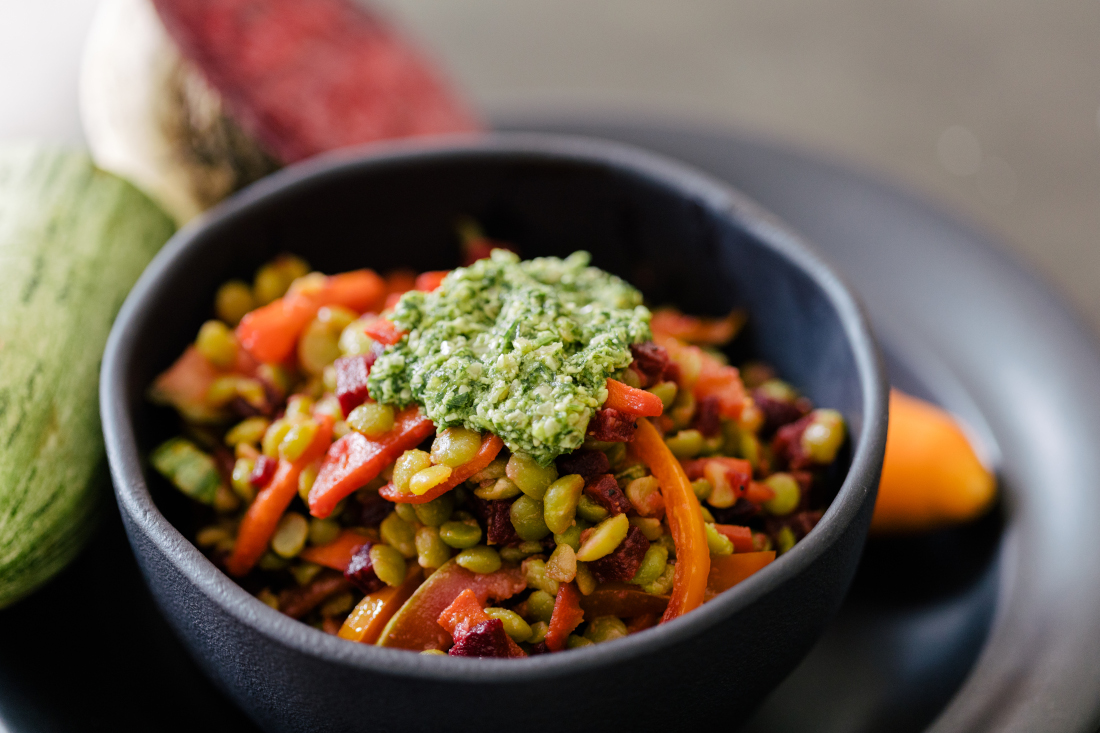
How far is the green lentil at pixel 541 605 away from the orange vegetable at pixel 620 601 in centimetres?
7

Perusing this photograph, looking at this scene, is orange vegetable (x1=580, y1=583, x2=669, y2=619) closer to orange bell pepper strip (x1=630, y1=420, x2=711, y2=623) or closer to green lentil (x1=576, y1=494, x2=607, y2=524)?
orange bell pepper strip (x1=630, y1=420, x2=711, y2=623)

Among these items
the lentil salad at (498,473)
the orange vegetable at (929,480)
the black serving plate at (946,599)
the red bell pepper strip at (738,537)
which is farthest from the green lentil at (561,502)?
the orange vegetable at (929,480)

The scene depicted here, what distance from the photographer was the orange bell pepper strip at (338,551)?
191 cm

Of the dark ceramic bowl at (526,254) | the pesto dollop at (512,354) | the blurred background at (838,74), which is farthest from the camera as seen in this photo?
the blurred background at (838,74)

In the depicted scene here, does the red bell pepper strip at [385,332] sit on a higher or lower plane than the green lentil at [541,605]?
higher

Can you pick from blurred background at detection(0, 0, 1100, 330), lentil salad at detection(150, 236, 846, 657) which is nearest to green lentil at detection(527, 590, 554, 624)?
lentil salad at detection(150, 236, 846, 657)

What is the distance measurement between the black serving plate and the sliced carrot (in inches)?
18.6

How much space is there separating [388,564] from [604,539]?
432 mm

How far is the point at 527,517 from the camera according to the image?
1.76 m

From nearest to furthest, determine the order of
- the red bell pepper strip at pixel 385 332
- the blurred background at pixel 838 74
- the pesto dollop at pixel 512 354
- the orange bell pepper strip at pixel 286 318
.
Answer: the pesto dollop at pixel 512 354 < the red bell pepper strip at pixel 385 332 < the orange bell pepper strip at pixel 286 318 < the blurred background at pixel 838 74

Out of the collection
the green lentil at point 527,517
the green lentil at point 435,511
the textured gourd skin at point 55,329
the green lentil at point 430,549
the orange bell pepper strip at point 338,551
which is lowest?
the textured gourd skin at point 55,329

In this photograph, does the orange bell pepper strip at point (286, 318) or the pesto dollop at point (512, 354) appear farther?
the orange bell pepper strip at point (286, 318)

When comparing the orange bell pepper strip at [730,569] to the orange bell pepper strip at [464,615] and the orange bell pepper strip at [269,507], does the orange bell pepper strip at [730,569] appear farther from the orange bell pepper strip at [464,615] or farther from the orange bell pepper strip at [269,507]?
the orange bell pepper strip at [269,507]

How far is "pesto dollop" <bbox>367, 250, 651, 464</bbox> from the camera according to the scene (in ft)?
5.54
